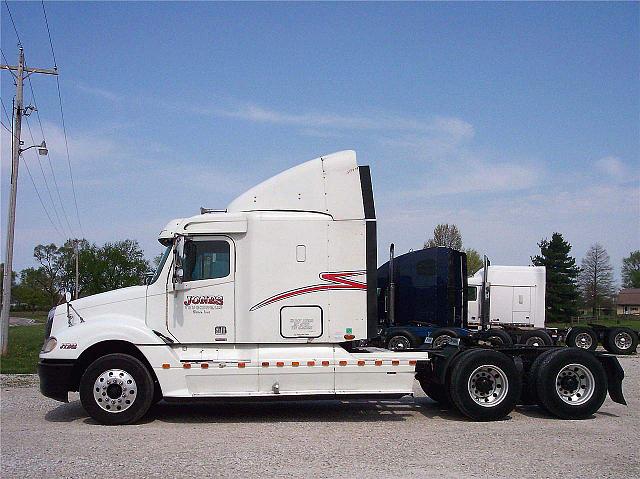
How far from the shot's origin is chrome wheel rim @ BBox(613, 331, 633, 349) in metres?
26.0

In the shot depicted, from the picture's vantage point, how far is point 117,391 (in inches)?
380

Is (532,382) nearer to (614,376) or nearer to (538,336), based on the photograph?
(614,376)

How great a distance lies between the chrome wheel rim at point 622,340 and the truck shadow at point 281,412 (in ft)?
55.0

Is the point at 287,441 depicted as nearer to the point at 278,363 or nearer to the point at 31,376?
the point at 278,363

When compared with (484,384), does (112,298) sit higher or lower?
higher

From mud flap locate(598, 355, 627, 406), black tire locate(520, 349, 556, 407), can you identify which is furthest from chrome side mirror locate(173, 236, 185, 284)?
mud flap locate(598, 355, 627, 406)

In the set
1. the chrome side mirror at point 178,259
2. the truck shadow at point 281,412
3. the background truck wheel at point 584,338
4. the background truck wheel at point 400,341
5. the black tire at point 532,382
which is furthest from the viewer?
the background truck wheel at point 584,338

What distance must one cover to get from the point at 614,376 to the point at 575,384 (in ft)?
2.16

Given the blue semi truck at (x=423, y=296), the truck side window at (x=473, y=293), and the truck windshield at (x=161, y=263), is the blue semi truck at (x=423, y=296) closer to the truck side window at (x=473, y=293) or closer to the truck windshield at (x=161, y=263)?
the truck side window at (x=473, y=293)

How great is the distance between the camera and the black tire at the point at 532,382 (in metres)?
10.5

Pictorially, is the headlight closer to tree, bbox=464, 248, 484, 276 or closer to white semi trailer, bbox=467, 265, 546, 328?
white semi trailer, bbox=467, 265, 546, 328

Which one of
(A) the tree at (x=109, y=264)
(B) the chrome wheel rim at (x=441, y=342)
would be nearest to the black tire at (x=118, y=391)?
(B) the chrome wheel rim at (x=441, y=342)

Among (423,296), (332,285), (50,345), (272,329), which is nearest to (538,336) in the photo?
(423,296)

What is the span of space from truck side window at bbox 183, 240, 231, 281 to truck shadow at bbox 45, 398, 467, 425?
2.19 m
